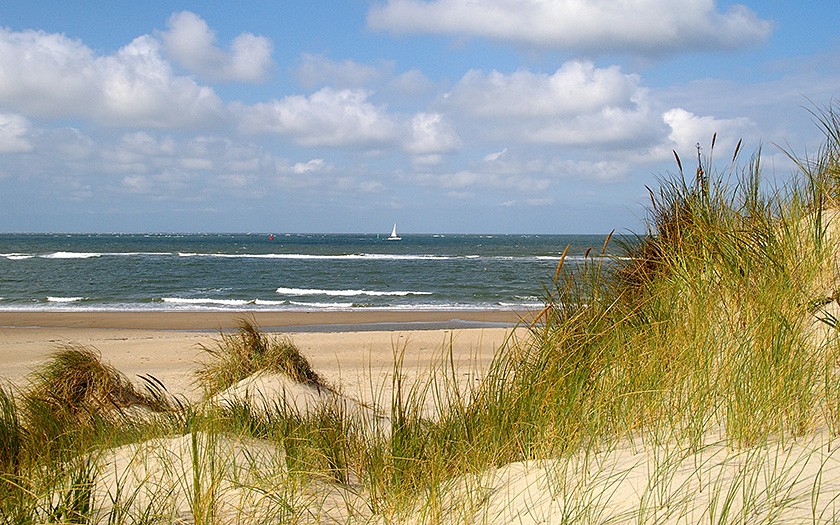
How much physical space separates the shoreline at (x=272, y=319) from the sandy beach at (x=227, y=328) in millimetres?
29

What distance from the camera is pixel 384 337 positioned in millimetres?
16469

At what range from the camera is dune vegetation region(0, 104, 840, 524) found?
107 inches

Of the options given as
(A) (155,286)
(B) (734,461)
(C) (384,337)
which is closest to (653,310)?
(B) (734,461)

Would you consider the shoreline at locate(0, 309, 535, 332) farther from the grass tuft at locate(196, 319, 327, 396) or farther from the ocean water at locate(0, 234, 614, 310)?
the grass tuft at locate(196, 319, 327, 396)

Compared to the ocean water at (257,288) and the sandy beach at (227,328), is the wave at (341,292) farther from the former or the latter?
the sandy beach at (227,328)

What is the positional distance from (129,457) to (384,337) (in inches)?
496

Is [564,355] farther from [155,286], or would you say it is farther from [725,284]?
[155,286]

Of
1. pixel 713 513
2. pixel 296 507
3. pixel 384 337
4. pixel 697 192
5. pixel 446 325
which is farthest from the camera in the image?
pixel 446 325

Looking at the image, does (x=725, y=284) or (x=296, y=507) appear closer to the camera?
(x=296, y=507)

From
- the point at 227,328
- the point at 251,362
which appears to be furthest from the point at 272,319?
the point at 251,362

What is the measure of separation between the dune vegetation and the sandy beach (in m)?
3.46

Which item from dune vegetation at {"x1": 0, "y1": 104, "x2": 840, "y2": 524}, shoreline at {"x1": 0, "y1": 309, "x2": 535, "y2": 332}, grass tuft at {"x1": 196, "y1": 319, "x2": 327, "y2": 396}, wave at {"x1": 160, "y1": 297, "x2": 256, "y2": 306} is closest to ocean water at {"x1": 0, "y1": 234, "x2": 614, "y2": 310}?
wave at {"x1": 160, "y1": 297, "x2": 256, "y2": 306}

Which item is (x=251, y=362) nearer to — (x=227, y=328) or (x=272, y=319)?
(x=227, y=328)

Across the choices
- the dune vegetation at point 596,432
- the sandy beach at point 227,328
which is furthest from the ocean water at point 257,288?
the dune vegetation at point 596,432
